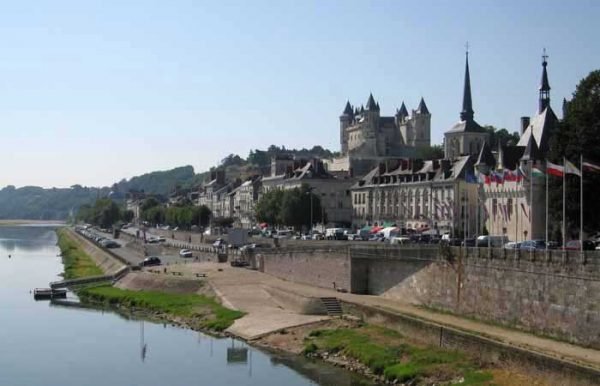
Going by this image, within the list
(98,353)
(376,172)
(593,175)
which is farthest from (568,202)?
(376,172)

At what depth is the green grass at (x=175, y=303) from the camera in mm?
63375

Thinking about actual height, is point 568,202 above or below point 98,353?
above

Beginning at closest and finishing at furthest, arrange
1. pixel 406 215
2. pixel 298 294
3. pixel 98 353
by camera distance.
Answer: pixel 98 353, pixel 298 294, pixel 406 215

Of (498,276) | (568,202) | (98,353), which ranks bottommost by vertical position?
(98,353)

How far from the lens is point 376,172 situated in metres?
123

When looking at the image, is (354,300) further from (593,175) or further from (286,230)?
(286,230)

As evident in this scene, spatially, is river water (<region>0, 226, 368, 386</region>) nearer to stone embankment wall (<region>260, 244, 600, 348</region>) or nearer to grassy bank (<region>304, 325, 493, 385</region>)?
grassy bank (<region>304, 325, 493, 385</region>)

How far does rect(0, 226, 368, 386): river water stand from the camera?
1834 inches

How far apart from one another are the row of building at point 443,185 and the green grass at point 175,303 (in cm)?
1850

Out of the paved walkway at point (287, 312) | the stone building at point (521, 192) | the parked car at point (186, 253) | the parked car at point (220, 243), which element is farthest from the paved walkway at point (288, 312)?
the stone building at point (521, 192)

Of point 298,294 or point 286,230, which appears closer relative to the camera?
point 298,294

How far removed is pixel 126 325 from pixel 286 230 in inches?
2366

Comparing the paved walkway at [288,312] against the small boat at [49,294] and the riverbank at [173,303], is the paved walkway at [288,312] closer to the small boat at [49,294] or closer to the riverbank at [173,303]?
the riverbank at [173,303]

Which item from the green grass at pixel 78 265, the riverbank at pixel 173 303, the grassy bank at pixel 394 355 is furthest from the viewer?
the green grass at pixel 78 265
